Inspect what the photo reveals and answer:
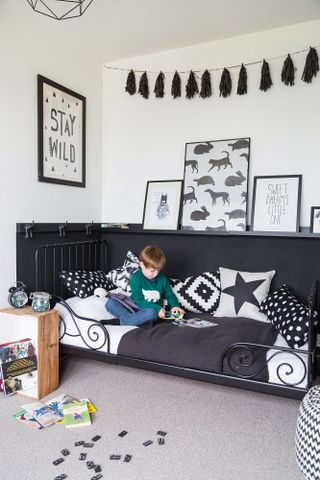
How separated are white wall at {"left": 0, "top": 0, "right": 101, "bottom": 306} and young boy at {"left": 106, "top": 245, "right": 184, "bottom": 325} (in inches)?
32.3

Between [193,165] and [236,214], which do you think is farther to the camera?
[193,165]

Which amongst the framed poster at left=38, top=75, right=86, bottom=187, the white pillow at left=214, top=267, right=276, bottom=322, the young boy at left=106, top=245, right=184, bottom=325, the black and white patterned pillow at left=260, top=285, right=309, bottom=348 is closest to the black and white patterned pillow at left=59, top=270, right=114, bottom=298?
the young boy at left=106, top=245, right=184, bottom=325

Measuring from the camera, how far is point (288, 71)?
9.09ft

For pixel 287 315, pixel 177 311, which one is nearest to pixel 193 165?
pixel 177 311

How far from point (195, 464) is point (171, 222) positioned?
1902 millimetres

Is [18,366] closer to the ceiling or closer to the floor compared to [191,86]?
closer to the floor

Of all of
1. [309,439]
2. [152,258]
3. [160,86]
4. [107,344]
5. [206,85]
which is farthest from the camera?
[160,86]

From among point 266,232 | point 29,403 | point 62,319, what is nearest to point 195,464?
point 29,403

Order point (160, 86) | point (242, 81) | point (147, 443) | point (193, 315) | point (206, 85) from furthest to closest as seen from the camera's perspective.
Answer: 1. point (160, 86)
2. point (206, 85)
3. point (242, 81)
4. point (193, 315)
5. point (147, 443)

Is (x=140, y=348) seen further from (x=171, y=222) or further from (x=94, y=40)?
(x=94, y=40)

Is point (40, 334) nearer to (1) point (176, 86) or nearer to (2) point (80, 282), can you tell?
(2) point (80, 282)

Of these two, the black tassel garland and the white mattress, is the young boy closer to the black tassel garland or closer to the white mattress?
the white mattress

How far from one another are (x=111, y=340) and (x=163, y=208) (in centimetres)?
131

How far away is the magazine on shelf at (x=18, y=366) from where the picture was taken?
2.20 m
